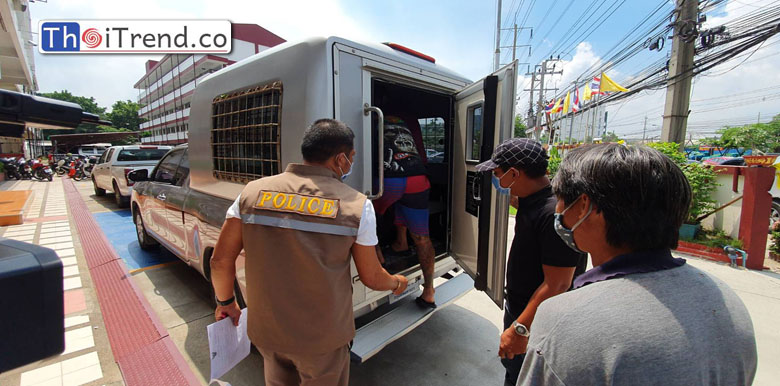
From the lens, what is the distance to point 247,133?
2650mm

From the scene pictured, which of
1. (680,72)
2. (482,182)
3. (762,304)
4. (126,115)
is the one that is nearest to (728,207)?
(762,304)

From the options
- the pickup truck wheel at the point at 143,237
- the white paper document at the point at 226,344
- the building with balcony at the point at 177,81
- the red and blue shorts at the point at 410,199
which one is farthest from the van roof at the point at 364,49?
the building with balcony at the point at 177,81

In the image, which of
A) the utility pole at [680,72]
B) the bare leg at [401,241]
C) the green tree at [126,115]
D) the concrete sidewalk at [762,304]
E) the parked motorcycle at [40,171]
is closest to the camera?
the concrete sidewalk at [762,304]

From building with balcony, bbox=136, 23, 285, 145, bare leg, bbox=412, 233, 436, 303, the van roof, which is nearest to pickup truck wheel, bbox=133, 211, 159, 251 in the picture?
the van roof

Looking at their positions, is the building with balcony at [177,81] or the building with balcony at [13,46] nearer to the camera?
the building with balcony at [13,46]

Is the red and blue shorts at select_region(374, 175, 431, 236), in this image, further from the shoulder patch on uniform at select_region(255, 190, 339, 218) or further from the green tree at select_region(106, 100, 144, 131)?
the green tree at select_region(106, 100, 144, 131)

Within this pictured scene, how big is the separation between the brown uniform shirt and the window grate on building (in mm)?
845

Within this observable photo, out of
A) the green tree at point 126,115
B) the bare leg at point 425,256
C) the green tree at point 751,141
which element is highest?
the green tree at point 126,115

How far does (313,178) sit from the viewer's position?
1617 mm

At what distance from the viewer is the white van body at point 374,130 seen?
85.6 inches

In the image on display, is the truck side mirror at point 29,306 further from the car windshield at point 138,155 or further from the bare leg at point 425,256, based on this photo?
the car windshield at point 138,155

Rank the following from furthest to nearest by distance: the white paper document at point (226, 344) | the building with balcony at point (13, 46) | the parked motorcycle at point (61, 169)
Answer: the parked motorcycle at point (61, 169) → the building with balcony at point (13, 46) → the white paper document at point (226, 344)

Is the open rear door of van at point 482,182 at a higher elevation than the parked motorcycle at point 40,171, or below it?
higher

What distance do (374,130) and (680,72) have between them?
10202mm
